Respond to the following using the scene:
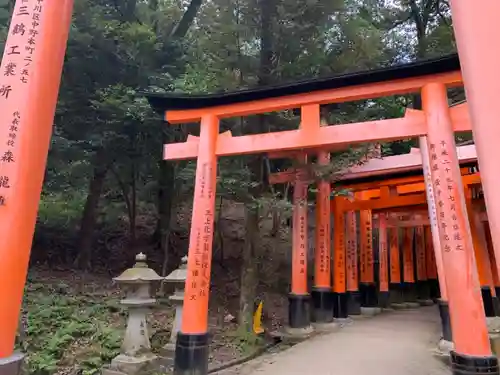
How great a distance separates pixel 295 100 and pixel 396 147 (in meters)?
13.5

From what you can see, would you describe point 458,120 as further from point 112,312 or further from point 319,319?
point 112,312

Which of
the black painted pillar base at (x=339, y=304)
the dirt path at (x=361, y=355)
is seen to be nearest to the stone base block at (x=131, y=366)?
the dirt path at (x=361, y=355)

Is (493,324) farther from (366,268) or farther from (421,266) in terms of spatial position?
(421,266)

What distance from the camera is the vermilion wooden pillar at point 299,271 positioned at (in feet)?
32.2

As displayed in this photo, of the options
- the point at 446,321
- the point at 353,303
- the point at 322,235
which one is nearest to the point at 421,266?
the point at 353,303

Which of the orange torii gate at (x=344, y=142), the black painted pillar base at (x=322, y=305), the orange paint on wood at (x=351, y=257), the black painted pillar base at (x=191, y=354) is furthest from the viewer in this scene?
the orange paint on wood at (x=351, y=257)

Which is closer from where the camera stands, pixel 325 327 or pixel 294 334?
pixel 294 334

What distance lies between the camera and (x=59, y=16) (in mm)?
4109

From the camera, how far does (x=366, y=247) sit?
46.7ft

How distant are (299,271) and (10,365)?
7.53 m

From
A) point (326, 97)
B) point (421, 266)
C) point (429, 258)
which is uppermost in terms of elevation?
point (326, 97)

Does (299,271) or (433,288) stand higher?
(299,271)

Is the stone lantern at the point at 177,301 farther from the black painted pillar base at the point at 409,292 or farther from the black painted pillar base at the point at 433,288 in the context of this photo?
the black painted pillar base at the point at 433,288

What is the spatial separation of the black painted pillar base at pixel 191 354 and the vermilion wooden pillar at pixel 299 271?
409cm
